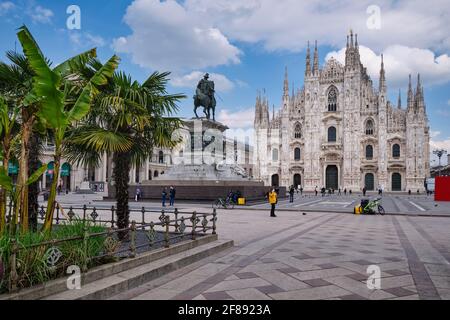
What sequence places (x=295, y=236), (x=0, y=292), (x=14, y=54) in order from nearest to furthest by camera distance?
(x=0, y=292) < (x=14, y=54) < (x=295, y=236)

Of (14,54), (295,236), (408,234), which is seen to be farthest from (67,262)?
(408,234)

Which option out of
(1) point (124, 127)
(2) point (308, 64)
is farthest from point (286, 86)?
(1) point (124, 127)

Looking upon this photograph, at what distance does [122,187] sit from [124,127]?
146 centimetres

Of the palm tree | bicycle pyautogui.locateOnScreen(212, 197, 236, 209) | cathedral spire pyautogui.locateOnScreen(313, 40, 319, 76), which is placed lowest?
bicycle pyautogui.locateOnScreen(212, 197, 236, 209)

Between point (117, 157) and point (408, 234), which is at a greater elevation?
point (117, 157)

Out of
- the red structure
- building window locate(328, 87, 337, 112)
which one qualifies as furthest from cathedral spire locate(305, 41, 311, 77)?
the red structure

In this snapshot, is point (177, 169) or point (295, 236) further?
point (177, 169)

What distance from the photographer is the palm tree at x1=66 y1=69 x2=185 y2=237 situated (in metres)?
7.79

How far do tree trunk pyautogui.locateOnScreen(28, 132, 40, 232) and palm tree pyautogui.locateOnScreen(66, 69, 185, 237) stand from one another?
944 millimetres

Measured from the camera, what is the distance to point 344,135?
64.8 metres

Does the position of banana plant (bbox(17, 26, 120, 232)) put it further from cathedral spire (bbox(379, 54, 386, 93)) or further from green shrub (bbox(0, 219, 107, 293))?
cathedral spire (bbox(379, 54, 386, 93))

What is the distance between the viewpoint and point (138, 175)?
7731 cm

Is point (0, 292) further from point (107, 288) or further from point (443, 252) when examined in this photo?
point (443, 252)

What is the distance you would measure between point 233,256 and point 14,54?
6489 mm
